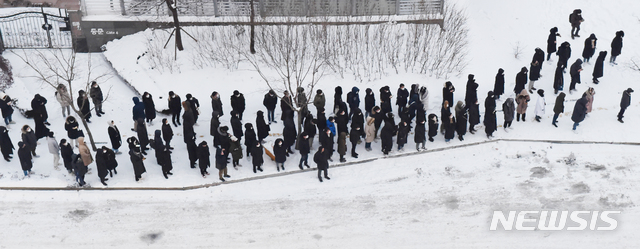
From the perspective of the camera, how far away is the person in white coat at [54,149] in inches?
580

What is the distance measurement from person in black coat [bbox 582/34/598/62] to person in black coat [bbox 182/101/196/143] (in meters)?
14.1

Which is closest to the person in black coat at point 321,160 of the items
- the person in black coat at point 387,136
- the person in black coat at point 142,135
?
the person in black coat at point 387,136

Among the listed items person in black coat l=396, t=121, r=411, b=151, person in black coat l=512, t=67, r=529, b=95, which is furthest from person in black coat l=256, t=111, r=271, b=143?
person in black coat l=512, t=67, r=529, b=95

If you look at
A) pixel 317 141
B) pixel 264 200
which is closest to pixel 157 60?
pixel 317 141

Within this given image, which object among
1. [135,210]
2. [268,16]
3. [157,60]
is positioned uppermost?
[268,16]

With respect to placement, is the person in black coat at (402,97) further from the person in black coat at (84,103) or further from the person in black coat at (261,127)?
the person in black coat at (84,103)

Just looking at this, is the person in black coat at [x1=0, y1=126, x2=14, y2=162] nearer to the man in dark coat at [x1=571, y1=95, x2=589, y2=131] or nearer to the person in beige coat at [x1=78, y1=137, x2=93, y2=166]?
the person in beige coat at [x1=78, y1=137, x2=93, y2=166]

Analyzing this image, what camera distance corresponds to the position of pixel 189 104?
16.5 m

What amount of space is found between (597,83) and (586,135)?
347 centimetres

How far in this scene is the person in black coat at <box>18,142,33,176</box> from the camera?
565 inches

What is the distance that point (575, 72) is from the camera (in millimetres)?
18328

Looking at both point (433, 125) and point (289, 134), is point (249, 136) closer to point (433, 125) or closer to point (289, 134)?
→ point (289, 134)

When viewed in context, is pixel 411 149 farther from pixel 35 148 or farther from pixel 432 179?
pixel 35 148

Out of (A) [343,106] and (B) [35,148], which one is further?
(A) [343,106]
